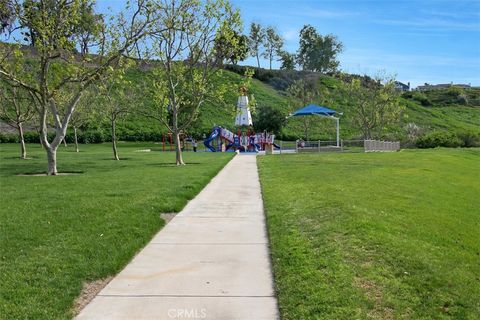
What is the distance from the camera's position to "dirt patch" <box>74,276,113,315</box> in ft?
16.7

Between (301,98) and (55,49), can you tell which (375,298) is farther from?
(301,98)

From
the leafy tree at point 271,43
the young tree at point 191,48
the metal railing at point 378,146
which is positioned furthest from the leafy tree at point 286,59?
the young tree at point 191,48

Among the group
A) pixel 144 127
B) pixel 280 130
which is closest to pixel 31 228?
pixel 280 130

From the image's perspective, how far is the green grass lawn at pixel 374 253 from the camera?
4.95m

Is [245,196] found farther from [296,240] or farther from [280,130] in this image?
[280,130]

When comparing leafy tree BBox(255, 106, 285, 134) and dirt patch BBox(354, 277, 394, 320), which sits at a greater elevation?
leafy tree BBox(255, 106, 285, 134)

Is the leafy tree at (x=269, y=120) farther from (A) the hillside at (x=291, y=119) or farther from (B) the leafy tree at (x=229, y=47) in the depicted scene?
(B) the leafy tree at (x=229, y=47)

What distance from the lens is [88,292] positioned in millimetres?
5477

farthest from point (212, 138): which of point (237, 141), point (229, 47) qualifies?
point (229, 47)

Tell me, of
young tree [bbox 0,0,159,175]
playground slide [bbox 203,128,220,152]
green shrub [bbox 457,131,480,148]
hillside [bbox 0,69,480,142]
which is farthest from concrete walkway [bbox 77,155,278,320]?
green shrub [bbox 457,131,480,148]

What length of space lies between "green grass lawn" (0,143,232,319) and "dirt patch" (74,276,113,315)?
63mm

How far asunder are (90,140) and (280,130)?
65.5 feet

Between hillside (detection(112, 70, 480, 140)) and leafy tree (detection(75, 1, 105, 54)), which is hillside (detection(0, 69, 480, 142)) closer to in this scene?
hillside (detection(112, 70, 480, 140))

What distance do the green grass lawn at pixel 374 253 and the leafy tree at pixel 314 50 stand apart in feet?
325
